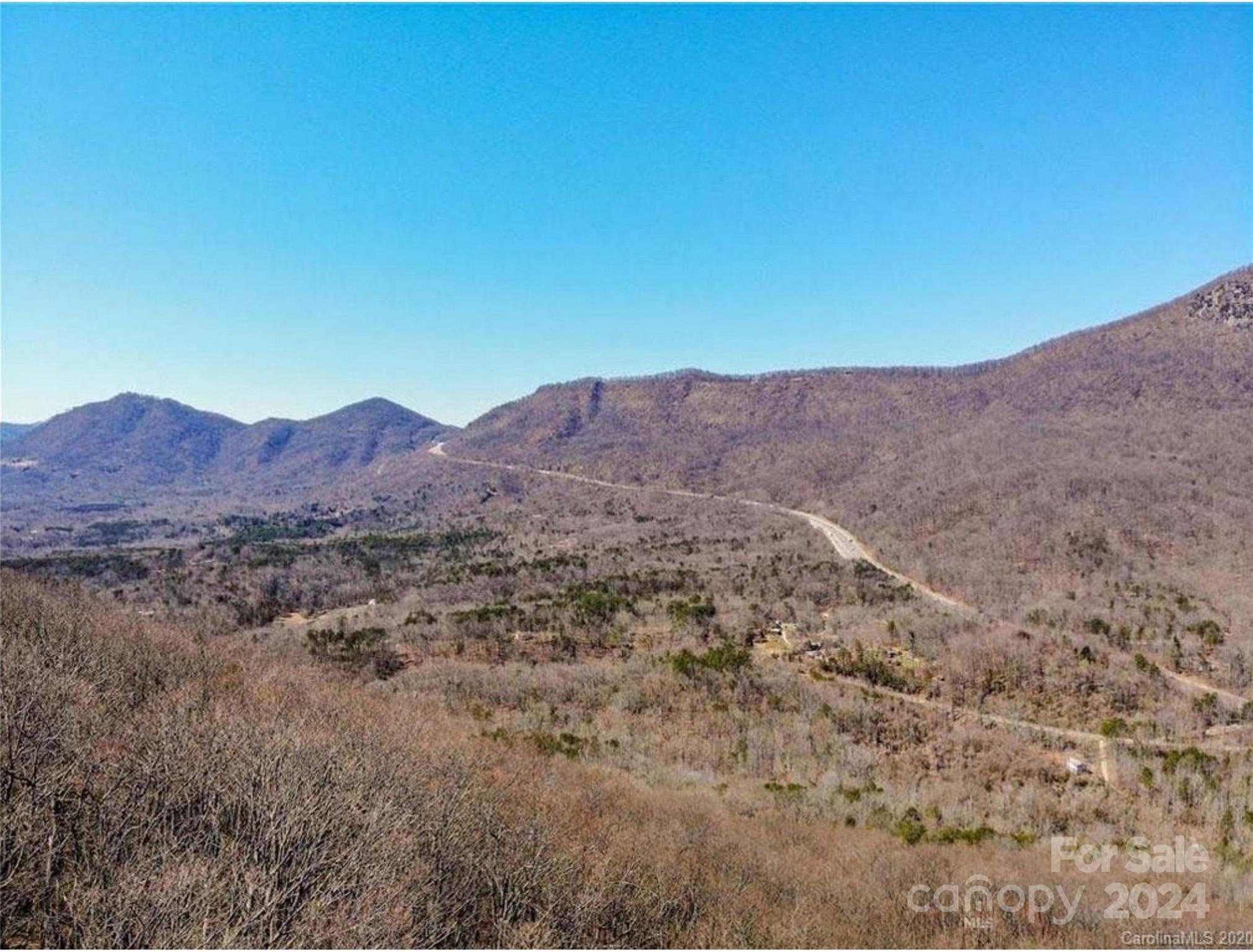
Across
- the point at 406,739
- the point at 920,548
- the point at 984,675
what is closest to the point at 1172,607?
the point at 984,675

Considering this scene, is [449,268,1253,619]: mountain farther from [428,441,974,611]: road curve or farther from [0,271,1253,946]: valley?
[428,441,974,611]: road curve

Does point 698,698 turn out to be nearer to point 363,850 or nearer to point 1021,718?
point 1021,718

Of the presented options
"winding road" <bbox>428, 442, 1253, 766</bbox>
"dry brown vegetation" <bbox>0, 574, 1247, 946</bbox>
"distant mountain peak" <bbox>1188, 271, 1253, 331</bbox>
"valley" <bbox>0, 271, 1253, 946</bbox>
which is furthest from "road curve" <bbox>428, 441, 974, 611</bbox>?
"distant mountain peak" <bbox>1188, 271, 1253, 331</bbox>

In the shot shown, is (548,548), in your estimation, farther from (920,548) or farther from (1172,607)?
(1172,607)

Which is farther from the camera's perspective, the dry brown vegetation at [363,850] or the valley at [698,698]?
the valley at [698,698]

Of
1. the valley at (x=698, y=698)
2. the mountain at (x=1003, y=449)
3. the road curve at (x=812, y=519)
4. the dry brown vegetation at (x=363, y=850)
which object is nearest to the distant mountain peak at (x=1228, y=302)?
the mountain at (x=1003, y=449)

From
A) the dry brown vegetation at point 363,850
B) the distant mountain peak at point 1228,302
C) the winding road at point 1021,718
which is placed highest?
the distant mountain peak at point 1228,302

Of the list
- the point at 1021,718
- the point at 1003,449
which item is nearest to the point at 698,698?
the point at 1021,718

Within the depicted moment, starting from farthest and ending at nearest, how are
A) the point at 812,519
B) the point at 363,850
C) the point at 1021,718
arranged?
the point at 812,519, the point at 1021,718, the point at 363,850

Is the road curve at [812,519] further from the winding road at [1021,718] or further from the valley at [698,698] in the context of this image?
the valley at [698,698]
